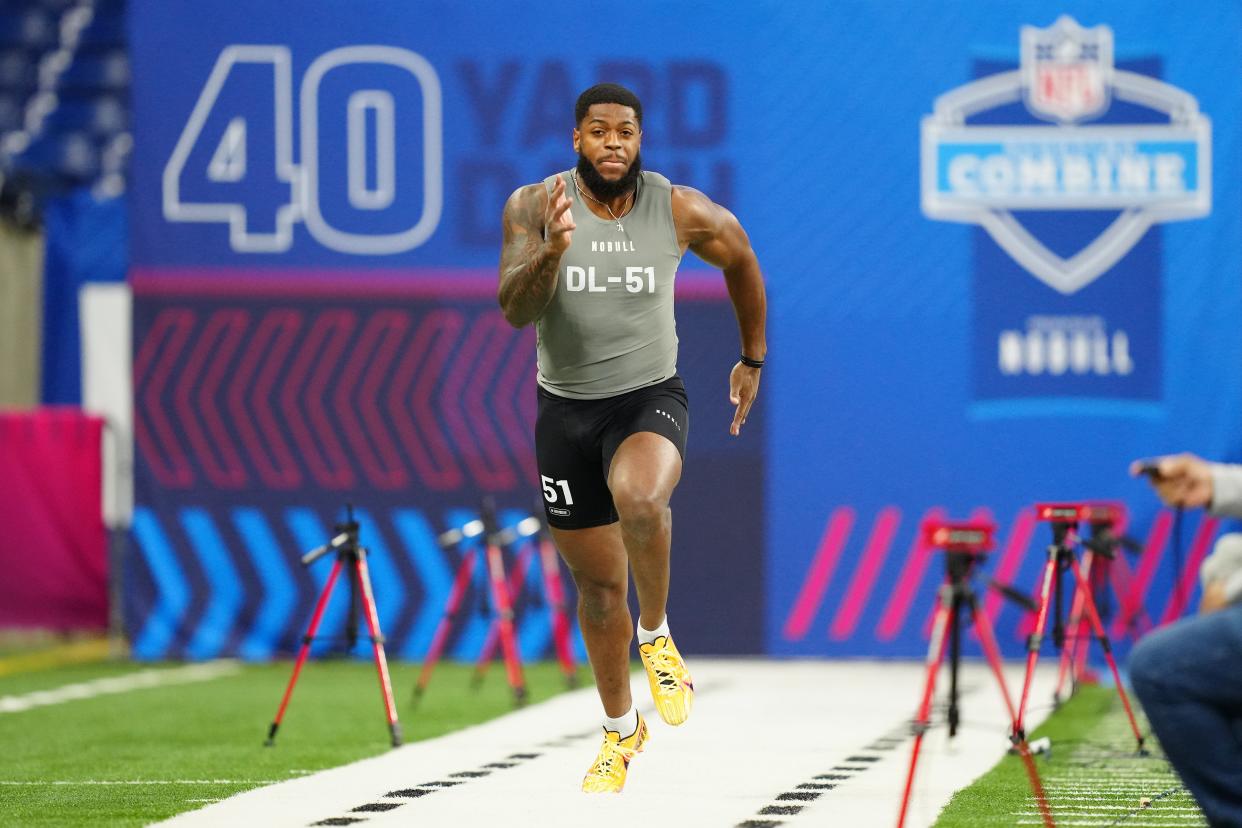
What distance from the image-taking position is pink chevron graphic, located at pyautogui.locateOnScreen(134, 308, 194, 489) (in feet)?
37.7

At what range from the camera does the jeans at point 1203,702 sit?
3998 millimetres

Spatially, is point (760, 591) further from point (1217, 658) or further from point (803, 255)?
point (1217, 658)

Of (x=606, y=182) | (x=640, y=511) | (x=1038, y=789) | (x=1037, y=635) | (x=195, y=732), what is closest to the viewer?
(x=1038, y=789)

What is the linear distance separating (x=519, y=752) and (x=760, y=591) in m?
4.24

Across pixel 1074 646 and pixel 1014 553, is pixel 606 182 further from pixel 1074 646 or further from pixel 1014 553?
pixel 1014 553

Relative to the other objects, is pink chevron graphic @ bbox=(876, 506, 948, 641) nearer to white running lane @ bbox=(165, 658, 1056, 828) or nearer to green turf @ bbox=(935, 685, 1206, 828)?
white running lane @ bbox=(165, 658, 1056, 828)

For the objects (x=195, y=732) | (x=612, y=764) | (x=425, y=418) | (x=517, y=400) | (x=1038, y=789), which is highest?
(x=517, y=400)

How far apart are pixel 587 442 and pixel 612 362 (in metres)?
0.25

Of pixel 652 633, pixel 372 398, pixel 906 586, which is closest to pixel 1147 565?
pixel 906 586

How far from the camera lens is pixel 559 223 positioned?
5.09 meters

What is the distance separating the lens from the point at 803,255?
11086mm

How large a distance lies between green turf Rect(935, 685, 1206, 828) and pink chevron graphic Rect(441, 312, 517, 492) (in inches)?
169

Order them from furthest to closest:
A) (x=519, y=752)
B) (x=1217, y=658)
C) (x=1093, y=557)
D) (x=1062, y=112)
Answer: (x=1062, y=112)
(x=1093, y=557)
(x=519, y=752)
(x=1217, y=658)

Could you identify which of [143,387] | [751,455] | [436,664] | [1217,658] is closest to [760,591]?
[751,455]
